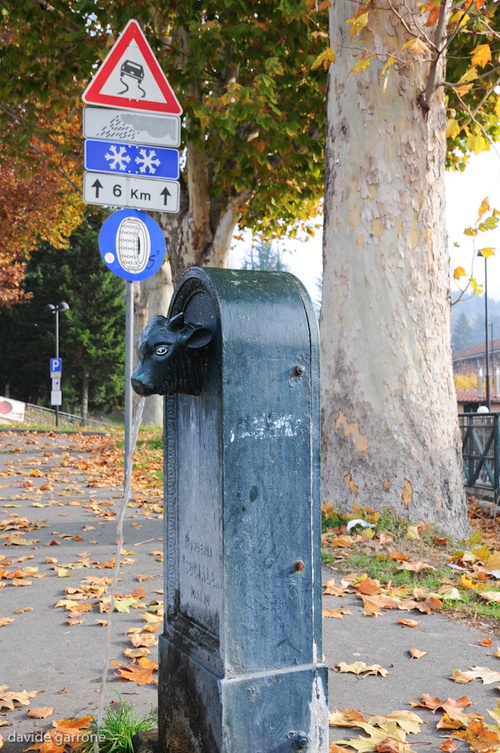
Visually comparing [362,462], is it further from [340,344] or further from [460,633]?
[460,633]

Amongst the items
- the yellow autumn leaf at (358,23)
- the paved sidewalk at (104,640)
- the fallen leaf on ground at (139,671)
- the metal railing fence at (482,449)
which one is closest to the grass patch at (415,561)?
the paved sidewalk at (104,640)

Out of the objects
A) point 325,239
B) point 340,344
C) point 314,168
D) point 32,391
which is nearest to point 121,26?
point 314,168

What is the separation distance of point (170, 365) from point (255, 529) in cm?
57

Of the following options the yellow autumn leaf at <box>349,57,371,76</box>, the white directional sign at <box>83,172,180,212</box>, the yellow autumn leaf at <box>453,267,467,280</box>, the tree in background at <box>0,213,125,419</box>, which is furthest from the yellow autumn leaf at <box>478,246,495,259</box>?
the tree in background at <box>0,213,125,419</box>

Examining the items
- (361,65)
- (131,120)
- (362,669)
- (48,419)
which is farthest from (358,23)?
(48,419)

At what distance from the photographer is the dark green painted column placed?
2.23 meters

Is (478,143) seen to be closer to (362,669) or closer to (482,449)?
(362,669)

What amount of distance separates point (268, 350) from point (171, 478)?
0.67m

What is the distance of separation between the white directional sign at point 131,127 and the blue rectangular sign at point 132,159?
0.15ft

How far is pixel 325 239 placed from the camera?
6879mm

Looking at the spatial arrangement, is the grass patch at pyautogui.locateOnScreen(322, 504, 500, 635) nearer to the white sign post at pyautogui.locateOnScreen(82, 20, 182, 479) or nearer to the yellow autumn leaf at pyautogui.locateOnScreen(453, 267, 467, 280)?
the yellow autumn leaf at pyautogui.locateOnScreen(453, 267, 467, 280)

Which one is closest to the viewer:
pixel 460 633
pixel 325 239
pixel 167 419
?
pixel 167 419

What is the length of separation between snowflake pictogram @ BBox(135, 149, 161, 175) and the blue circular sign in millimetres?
346

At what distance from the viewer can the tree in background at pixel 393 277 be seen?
6215mm
